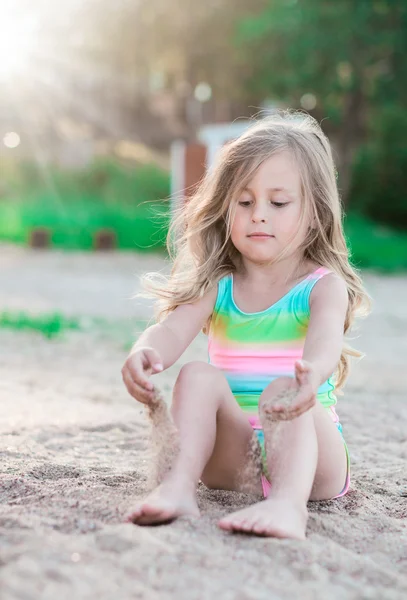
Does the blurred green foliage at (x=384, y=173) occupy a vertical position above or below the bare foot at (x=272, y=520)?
above

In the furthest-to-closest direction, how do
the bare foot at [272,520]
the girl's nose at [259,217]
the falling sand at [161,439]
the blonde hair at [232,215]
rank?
the blonde hair at [232,215] < the girl's nose at [259,217] < the falling sand at [161,439] < the bare foot at [272,520]

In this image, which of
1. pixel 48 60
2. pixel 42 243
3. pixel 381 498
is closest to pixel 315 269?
pixel 381 498

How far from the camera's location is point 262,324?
2.58 m

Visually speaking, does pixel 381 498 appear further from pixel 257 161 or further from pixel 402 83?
pixel 402 83

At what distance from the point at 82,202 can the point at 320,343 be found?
1784cm

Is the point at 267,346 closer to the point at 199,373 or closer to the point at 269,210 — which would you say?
the point at 199,373

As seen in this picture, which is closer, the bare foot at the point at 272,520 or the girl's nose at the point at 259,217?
the bare foot at the point at 272,520

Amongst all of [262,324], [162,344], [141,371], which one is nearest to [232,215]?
[262,324]

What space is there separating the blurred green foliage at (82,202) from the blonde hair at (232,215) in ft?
44.3

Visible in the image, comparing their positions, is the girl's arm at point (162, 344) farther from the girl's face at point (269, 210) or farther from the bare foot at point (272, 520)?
the bare foot at point (272, 520)

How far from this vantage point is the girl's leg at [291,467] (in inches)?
79.4

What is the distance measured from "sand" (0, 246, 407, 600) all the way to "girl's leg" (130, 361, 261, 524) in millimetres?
63

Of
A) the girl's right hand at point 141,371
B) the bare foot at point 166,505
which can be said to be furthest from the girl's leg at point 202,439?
the girl's right hand at point 141,371

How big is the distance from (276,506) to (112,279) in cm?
973
